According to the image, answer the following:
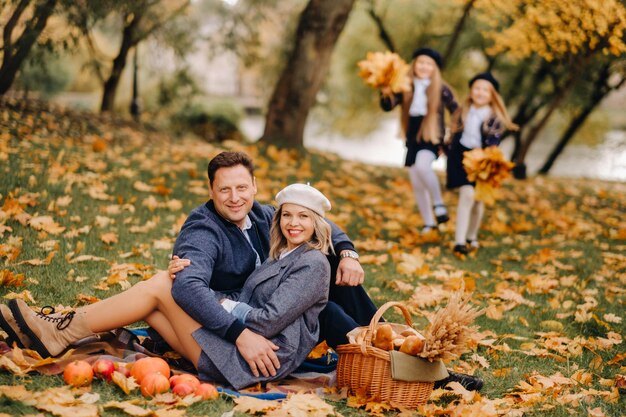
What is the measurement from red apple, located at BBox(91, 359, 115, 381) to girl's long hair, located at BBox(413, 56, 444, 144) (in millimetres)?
4394

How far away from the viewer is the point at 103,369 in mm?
3053

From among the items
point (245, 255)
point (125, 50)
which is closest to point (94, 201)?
point (245, 255)

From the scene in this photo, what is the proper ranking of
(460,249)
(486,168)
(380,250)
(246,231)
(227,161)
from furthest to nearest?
(460,249), (380,250), (486,168), (246,231), (227,161)

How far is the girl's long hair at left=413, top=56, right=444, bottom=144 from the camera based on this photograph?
664 cm

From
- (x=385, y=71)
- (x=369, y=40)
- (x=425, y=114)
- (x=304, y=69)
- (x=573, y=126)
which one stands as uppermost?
(x=369, y=40)

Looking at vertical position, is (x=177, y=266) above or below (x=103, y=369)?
above

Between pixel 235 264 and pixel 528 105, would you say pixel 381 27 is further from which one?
pixel 235 264

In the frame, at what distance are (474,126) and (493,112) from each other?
226 millimetres

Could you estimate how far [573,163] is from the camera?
25516mm

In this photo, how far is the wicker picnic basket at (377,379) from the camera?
10.2 ft

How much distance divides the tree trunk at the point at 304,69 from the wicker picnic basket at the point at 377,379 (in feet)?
25.2

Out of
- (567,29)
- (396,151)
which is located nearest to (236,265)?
(567,29)

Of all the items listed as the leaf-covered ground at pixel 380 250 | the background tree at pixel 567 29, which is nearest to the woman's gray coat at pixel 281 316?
the leaf-covered ground at pixel 380 250

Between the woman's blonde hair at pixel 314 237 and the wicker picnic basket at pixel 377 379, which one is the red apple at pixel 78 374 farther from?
the wicker picnic basket at pixel 377 379
